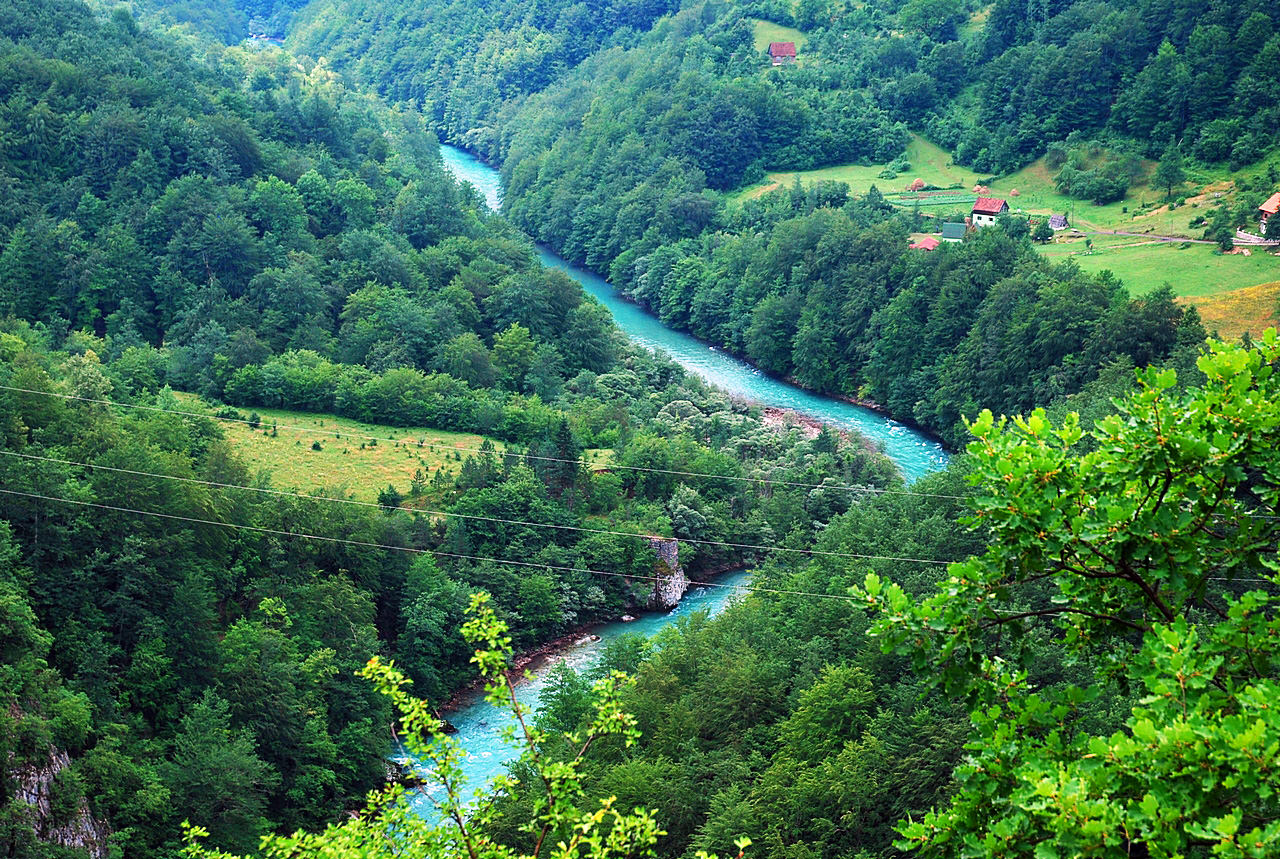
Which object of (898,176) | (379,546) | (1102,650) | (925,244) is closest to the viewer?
(1102,650)

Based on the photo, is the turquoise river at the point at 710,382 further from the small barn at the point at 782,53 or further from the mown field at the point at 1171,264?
the small barn at the point at 782,53

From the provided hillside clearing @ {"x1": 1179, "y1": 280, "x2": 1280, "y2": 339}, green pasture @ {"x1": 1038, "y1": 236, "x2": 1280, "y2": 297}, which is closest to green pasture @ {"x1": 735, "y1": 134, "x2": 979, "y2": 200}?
green pasture @ {"x1": 1038, "y1": 236, "x2": 1280, "y2": 297}

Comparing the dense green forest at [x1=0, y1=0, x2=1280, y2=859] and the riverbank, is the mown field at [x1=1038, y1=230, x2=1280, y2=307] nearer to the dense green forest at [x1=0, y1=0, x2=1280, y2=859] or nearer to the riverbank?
the dense green forest at [x1=0, y1=0, x2=1280, y2=859]

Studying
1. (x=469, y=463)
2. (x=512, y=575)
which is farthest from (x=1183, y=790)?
(x=469, y=463)

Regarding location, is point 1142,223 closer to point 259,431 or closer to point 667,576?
point 667,576

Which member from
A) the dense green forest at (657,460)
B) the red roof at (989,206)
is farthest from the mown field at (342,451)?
the red roof at (989,206)

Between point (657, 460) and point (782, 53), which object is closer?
point (657, 460)

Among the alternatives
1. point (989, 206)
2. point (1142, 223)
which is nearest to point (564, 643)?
point (989, 206)
